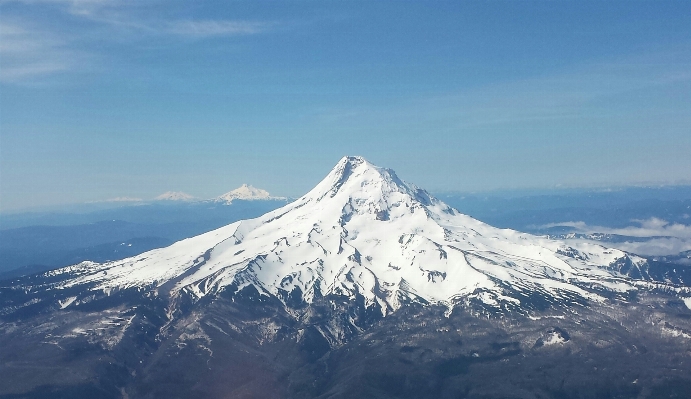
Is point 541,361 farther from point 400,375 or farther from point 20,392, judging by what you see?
point 20,392

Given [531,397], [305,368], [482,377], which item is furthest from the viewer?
[305,368]

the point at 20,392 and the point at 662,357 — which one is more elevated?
the point at 20,392

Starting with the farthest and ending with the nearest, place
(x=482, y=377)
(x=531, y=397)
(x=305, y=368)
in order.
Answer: (x=305, y=368) → (x=482, y=377) → (x=531, y=397)

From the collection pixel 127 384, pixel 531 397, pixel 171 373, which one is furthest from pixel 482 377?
pixel 127 384

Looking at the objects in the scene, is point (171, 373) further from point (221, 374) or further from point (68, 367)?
point (68, 367)

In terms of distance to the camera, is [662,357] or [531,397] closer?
[531,397]

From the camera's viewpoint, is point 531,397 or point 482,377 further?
point 482,377

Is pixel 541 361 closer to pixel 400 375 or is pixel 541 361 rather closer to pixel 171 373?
pixel 400 375

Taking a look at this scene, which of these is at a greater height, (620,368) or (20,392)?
(20,392)

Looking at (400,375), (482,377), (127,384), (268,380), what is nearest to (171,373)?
(127,384)
